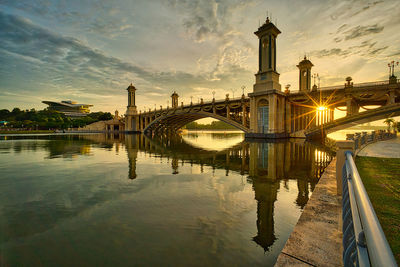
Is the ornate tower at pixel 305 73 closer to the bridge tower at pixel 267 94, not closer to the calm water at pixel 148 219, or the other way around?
the bridge tower at pixel 267 94

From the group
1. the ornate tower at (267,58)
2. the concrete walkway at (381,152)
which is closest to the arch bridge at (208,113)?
the ornate tower at (267,58)

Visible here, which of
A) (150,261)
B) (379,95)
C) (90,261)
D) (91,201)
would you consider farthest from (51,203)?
(379,95)

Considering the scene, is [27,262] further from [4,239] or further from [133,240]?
[133,240]

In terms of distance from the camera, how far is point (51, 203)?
6680 millimetres

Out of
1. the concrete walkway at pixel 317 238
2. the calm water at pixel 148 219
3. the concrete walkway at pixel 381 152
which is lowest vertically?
the calm water at pixel 148 219

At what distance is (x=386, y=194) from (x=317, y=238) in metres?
3.54

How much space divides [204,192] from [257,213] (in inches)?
97.4

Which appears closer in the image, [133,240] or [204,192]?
[133,240]

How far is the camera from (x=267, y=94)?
129 ft

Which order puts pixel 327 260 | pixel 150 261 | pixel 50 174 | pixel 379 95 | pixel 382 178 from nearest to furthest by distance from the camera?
pixel 327 260
pixel 150 261
pixel 382 178
pixel 50 174
pixel 379 95

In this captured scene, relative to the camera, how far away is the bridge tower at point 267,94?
127 feet

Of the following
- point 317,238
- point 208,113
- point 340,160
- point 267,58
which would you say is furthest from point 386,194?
point 208,113

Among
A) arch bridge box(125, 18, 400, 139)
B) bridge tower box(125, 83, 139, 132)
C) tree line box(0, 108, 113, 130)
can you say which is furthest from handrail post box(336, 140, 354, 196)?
tree line box(0, 108, 113, 130)

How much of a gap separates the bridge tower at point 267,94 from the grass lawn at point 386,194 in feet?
98.7
